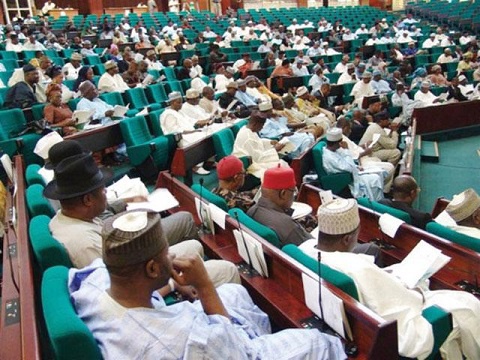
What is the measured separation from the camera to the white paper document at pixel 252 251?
1896 millimetres

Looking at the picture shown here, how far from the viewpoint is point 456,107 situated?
7082mm

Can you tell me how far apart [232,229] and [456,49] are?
10.9 meters

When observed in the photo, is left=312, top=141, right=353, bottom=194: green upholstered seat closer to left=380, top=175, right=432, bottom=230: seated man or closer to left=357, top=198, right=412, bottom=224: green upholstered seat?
left=380, top=175, right=432, bottom=230: seated man

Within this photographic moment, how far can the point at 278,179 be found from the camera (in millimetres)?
2406

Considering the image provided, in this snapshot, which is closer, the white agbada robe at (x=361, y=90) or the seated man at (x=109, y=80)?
the seated man at (x=109, y=80)

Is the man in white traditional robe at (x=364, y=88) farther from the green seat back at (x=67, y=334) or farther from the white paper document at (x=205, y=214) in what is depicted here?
the green seat back at (x=67, y=334)

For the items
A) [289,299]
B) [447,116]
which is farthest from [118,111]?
[447,116]

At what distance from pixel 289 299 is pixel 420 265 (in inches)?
20.0

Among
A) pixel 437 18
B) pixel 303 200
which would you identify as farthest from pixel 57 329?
pixel 437 18

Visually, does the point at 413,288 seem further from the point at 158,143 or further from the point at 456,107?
the point at 456,107

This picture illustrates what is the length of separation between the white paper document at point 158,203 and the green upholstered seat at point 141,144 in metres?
1.42

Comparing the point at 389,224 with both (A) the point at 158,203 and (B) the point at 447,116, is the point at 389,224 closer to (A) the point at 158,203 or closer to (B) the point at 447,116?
(A) the point at 158,203

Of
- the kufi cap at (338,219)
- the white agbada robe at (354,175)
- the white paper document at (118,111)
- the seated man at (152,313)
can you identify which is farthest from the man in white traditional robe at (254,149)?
the seated man at (152,313)

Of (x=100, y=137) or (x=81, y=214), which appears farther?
(x=100, y=137)
